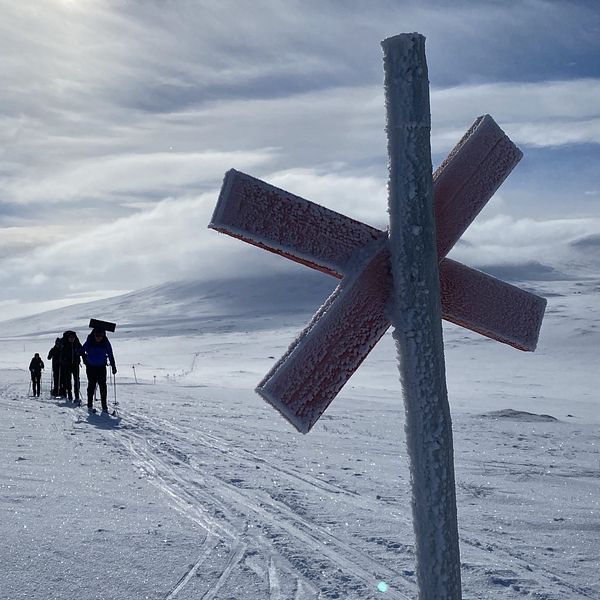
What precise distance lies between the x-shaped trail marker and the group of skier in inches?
390

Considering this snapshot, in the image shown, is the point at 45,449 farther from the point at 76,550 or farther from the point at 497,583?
the point at 497,583

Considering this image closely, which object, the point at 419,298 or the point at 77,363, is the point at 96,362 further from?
the point at 419,298

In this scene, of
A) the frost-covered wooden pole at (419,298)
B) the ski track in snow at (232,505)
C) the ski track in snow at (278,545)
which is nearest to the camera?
the frost-covered wooden pole at (419,298)

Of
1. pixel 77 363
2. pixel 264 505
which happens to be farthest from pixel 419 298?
pixel 77 363

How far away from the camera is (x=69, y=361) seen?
14289 mm

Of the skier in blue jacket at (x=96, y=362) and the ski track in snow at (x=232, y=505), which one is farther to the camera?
the skier in blue jacket at (x=96, y=362)

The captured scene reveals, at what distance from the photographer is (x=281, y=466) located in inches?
280

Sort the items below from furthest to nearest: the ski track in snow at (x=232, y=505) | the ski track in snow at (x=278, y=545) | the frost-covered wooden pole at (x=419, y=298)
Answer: the ski track in snow at (x=232, y=505)
the ski track in snow at (x=278, y=545)
the frost-covered wooden pole at (x=419, y=298)

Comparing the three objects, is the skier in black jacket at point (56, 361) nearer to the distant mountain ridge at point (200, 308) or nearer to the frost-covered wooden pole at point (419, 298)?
the frost-covered wooden pole at point (419, 298)

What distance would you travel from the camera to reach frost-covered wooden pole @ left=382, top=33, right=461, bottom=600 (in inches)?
58.5

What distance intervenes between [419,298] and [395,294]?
6 cm

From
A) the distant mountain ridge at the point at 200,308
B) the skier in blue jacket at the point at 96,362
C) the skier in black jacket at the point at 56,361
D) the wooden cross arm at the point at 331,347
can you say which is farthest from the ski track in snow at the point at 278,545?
the distant mountain ridge at the point at 200,308

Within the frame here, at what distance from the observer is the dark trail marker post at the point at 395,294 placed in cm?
149

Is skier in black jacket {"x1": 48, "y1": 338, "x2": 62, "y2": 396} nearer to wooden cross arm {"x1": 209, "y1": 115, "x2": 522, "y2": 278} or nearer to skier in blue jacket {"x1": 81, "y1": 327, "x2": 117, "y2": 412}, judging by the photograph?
skier in blue jacket {"x1": 81, "y1": 327, "x2": 117, "y2": 412}
